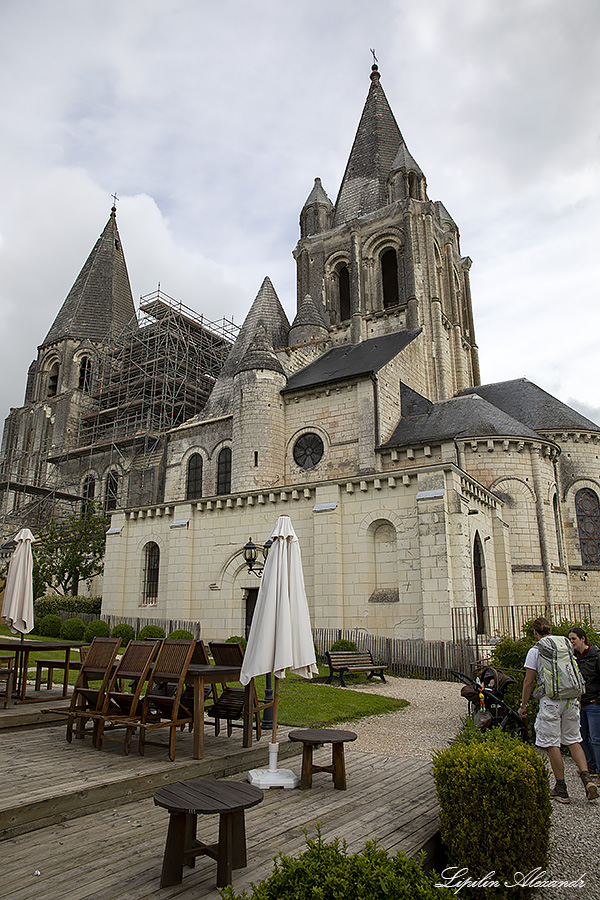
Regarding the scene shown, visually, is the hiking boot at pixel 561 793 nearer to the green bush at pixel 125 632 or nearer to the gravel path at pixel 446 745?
the gravel path at pixel 446 745

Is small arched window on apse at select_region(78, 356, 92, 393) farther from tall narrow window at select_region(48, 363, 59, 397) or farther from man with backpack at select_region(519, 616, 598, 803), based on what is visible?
man with backpack at select_region(519, 616, 598, 803)

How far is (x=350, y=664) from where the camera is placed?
48.8 feet

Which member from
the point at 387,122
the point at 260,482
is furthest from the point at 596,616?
the point at 387,122

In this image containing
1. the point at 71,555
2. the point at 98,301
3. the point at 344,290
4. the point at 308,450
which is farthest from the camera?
the point at 98,301

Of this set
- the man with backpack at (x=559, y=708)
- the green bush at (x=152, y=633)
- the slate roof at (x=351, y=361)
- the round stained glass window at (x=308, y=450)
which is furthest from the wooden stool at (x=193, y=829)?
the round stained glass window at (x=308, y=450)

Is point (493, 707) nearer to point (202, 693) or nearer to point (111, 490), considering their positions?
point (202, 693)

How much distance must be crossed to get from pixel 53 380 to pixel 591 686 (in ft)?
169

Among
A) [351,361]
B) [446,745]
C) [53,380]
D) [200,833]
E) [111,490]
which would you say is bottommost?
[446,745]

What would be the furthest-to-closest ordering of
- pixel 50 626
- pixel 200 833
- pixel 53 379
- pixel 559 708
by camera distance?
pixel 53 379
pixel 50 626
pixel 559 708
pixel 200 833

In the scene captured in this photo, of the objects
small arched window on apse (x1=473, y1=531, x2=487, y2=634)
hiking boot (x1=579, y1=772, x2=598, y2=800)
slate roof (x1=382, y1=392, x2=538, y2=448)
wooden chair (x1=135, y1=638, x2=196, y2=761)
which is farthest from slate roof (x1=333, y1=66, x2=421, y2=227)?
hiking boot (x1=579, y1=772, x2=598, y2=800)

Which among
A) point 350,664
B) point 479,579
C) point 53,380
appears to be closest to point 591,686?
point 350,664

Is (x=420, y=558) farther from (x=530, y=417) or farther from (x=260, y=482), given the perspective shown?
(x=530, y=417)

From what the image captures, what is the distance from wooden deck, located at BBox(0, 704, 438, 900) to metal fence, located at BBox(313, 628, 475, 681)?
9.48m

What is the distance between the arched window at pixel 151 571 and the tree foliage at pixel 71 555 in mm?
5990
